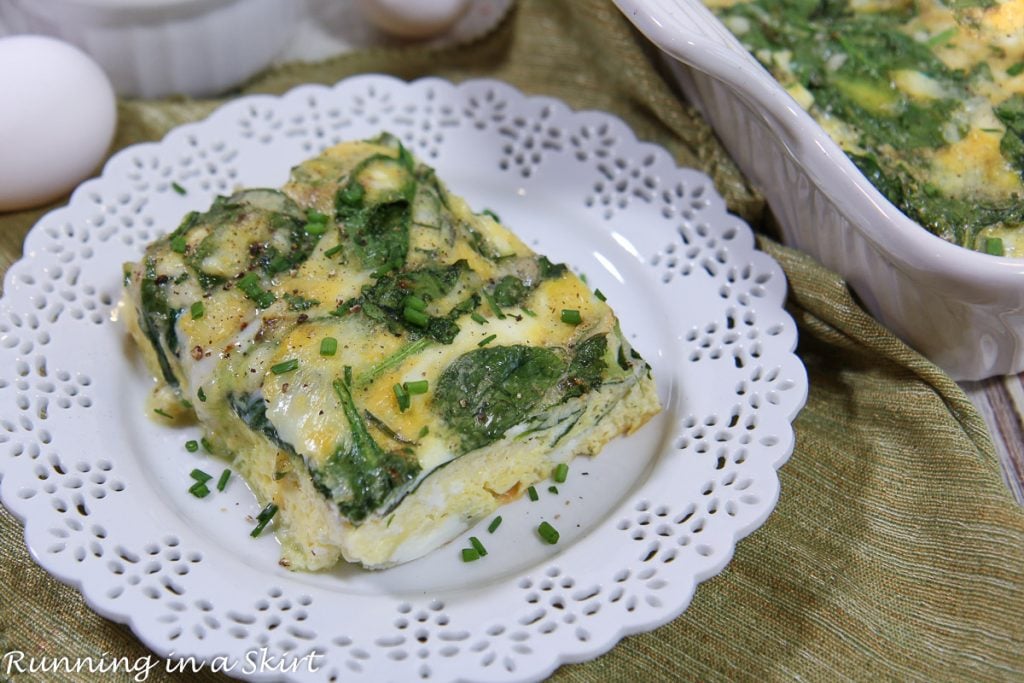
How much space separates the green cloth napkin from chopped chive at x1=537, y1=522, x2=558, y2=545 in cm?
35

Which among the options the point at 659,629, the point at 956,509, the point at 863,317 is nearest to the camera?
the point at 659,629

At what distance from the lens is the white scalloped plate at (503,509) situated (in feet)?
9.20

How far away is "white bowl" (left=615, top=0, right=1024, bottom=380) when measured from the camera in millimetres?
3146

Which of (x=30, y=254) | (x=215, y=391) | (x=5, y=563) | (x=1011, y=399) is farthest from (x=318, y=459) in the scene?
(x=1011, y=399)

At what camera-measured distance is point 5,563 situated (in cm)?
314

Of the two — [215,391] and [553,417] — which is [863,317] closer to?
[553,417]

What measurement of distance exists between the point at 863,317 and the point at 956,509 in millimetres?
699

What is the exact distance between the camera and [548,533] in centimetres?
312

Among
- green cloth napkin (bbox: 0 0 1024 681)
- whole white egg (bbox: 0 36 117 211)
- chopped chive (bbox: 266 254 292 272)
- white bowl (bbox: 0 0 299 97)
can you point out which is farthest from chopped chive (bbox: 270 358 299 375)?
white bowl (bbox: 0 0 299 97)

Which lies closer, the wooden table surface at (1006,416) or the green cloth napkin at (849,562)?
the green cloth napkin at (849,562)

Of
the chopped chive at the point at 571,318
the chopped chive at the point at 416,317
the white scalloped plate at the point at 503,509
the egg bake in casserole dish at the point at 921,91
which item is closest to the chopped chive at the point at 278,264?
the chopped chive at the point at 416,317

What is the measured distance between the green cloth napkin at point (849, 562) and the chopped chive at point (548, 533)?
1.13ft

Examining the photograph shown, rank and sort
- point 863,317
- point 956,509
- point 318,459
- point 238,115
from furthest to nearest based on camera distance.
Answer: point 238,115, point 863,317, point 956,509, point 318,459

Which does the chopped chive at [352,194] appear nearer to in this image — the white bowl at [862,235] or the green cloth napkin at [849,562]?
the white bowl at [862,235]
